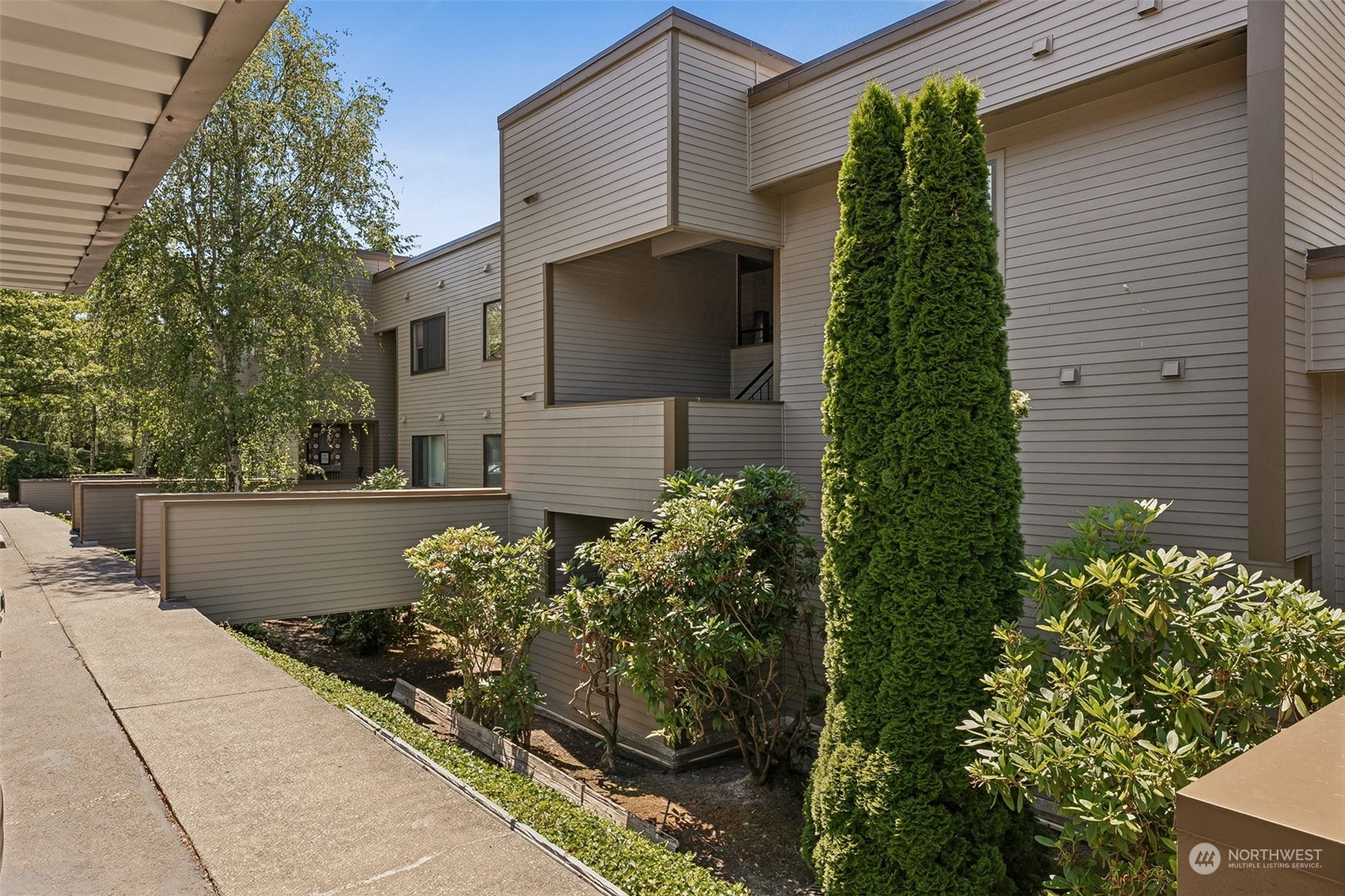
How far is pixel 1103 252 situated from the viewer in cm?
693

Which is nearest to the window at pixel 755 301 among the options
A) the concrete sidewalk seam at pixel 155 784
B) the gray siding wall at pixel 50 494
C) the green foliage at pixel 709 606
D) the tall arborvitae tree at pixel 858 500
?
the green foliage at pixel 709 606

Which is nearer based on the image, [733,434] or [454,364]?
[733,434]

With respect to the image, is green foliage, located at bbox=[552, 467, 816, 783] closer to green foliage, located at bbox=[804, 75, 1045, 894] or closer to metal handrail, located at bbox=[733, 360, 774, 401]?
green foliage, located at bbox=[804, 75, 1045, 894]

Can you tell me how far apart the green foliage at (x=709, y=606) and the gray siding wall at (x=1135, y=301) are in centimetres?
235

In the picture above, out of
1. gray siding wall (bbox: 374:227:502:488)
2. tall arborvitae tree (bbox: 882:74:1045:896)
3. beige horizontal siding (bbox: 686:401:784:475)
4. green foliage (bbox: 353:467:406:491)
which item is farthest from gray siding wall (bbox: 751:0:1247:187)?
green foliage (bbox: 353:467:406:491)

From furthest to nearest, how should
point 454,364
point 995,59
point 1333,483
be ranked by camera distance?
1. point 454,364
2. point 995,59
3. point 1333,483

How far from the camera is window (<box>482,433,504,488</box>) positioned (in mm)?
15578

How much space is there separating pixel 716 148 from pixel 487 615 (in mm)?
5838

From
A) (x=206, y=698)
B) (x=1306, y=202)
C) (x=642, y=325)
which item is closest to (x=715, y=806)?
(x=206, y=698)

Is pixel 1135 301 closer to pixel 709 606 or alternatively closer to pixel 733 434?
pixel 733 434

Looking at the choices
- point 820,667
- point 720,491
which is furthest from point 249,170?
point 820,667

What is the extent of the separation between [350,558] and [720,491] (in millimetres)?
4966

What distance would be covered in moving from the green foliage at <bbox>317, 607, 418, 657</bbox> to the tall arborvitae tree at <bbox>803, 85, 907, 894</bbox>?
9032 millimetres

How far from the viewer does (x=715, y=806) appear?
24.1ft
